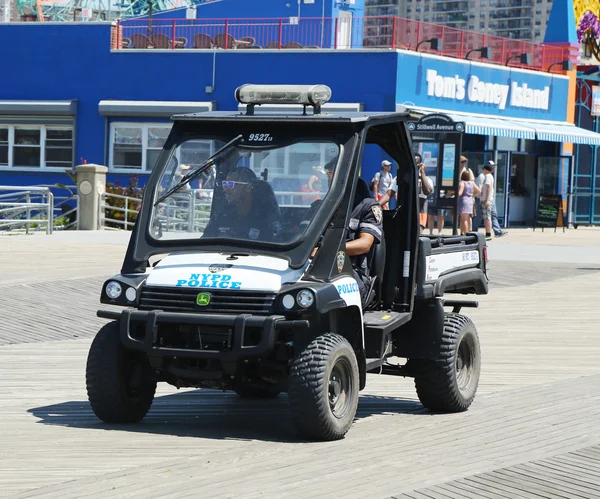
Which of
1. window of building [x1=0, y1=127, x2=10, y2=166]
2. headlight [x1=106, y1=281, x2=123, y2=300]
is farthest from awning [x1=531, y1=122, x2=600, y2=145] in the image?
headlight [x1=106, y1=281, x2=123, y2=300]

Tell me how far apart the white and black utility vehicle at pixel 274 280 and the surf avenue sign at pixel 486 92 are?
2602 cm

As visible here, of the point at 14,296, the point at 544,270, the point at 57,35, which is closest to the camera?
the point at 14,296

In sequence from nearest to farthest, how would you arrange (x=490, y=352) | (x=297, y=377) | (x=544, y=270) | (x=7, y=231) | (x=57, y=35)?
1. (x=297, y=377)
2. (x=490, y=352)
3. (x=544, y=270)
4. (x=7, y=231)
5. (x=57, y=35)

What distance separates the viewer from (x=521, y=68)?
3831cm

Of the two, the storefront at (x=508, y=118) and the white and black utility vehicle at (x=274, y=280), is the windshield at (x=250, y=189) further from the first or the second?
the storefront at (x=508, y=118)

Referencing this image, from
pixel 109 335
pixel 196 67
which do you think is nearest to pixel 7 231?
pixel 196 67

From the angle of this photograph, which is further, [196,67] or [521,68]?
[521,68]

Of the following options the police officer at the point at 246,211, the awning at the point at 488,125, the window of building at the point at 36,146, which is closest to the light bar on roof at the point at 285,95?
the police officer at the point at 246,211

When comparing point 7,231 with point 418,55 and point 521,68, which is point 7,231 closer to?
point 418,55

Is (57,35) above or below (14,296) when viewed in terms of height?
above

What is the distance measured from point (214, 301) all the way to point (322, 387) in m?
0.81

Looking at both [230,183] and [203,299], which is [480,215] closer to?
[230,183]

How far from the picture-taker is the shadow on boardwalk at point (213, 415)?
7.77m

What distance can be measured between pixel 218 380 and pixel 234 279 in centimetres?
59
